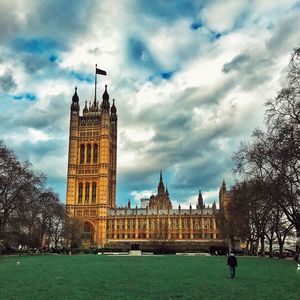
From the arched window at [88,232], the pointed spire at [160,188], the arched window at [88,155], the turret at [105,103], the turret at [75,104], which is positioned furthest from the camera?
A: the pointed spire at [160,188]

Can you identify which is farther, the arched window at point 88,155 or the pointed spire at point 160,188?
the pointed spire at point 160,188

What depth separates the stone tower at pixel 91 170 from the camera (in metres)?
127

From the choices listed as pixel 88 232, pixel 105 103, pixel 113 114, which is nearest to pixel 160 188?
pixel 113 114

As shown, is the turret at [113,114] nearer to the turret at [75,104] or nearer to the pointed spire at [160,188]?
the turret at [75,104]

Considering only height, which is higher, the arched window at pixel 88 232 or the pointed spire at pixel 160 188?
the pointed spire at pixel 160 188

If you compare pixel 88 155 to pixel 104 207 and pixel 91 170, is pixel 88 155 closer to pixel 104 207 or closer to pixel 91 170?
pixel 91 170

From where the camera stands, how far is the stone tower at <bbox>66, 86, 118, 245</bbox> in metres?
127

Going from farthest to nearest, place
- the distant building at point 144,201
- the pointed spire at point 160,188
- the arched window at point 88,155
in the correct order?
1. the distant building at point 144,201
2. the pointed spire at point 160,188
3. the arched window at point 88,155

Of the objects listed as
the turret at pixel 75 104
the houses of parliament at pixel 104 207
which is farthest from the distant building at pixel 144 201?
the turret at pixel 75 104

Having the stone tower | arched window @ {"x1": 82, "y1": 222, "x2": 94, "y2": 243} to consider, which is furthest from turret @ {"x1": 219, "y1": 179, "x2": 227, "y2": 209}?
arched window @ {"x1": 82, "y1": 222, "x2": 94, "y2": 243}

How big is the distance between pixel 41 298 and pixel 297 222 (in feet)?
111

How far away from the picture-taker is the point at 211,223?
428 ft

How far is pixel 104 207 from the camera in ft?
419

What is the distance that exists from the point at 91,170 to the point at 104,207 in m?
12.4
